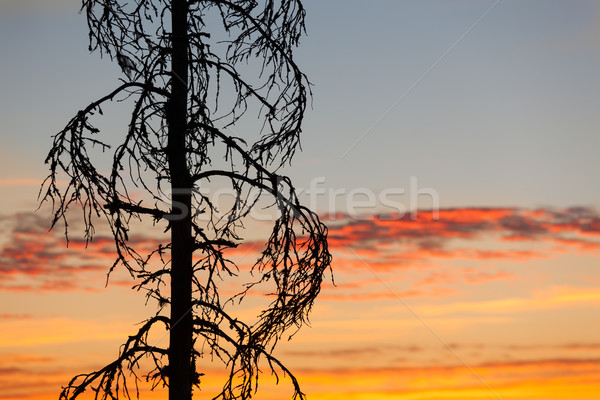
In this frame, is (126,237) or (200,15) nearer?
(126,237)

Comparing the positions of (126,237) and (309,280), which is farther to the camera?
(309,280)

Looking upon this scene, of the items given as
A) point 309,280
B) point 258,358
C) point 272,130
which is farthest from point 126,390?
point 272,130

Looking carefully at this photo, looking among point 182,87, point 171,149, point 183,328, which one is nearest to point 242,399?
point 183,328

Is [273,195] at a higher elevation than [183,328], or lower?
higher

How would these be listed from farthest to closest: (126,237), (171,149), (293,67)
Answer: (293,67)
(171,149)
(126,237)

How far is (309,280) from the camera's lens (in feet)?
→ 25.4

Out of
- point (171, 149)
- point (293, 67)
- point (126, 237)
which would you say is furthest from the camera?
point (293, 67)

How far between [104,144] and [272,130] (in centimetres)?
181

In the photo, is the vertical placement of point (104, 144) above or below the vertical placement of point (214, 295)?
above

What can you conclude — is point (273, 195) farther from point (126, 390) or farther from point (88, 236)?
point (126, 390)

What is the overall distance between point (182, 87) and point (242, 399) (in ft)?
11.1

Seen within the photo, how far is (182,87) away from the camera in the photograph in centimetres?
786

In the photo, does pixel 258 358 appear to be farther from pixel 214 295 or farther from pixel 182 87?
pixel 182 87

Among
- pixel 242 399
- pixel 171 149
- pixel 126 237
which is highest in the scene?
pixel 171 149
